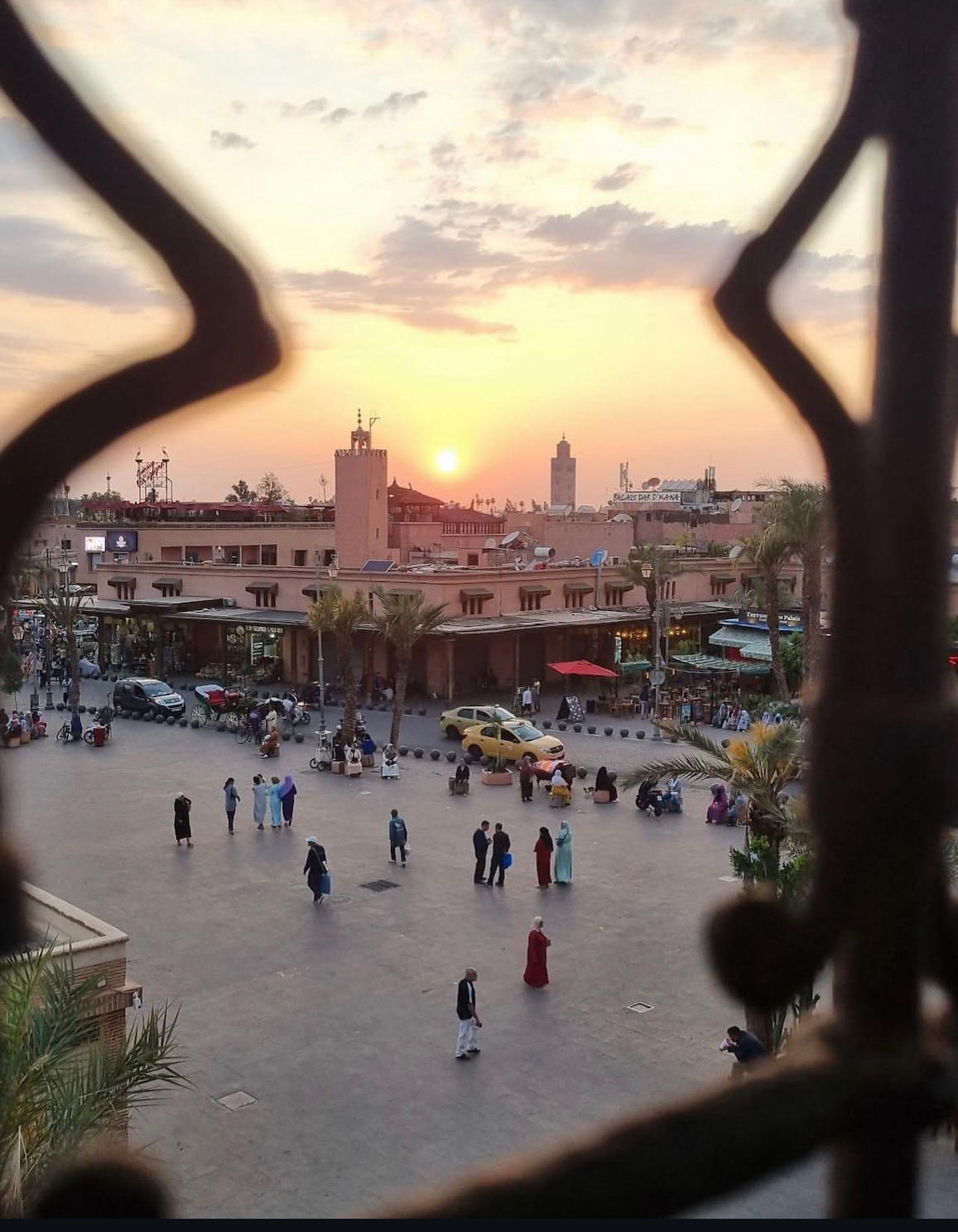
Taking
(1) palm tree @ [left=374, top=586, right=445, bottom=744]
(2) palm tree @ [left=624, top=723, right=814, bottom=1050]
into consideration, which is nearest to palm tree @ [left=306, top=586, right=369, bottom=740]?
(1) palm tree @ [left=374, top=586, right=445, bottom=744]

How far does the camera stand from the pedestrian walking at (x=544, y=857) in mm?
12883

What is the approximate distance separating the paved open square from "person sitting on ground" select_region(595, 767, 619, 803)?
0.92ft

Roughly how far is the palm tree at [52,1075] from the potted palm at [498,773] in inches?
588

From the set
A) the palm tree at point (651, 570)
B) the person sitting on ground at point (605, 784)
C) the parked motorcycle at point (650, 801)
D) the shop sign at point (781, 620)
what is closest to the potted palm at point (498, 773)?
the person sitting on ground at point (605, 784)

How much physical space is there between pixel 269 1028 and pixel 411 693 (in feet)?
66.1

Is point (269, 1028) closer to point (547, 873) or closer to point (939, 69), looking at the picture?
point (547, 873)

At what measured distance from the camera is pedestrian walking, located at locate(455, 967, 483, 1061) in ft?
27.3

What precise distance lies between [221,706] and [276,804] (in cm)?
1063

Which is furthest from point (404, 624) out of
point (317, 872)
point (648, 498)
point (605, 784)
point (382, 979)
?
point (648, 498)

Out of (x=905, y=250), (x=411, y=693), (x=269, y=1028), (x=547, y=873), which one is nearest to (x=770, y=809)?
(x=269, y=1028)

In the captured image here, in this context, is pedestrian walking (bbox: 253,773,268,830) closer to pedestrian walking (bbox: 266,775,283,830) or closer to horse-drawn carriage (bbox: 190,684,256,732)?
pedestrian walking (bbox: 266,775,283,830)

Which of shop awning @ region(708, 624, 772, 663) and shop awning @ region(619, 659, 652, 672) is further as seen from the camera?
shop awning @ region(619, 659, 652, 672)

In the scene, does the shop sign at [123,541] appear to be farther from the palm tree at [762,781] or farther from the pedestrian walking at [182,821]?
the palm tree at [762,781]

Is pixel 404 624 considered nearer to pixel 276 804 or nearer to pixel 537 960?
pixel 276 804
